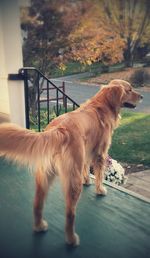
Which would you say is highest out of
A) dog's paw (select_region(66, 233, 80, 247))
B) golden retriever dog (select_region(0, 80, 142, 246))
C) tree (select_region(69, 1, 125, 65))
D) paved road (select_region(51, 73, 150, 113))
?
tree (select_region(69, 1, 125, 65))

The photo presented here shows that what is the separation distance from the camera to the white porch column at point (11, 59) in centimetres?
266

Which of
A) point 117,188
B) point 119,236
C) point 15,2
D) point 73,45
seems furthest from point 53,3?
point 119,236

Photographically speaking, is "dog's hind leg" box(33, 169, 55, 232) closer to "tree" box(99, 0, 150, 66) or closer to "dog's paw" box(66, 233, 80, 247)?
"dog's paw" box(66, 233, 80, 247)

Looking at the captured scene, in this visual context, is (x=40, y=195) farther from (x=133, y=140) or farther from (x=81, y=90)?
(x=81, y=90)

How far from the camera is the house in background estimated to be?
8.71 feet

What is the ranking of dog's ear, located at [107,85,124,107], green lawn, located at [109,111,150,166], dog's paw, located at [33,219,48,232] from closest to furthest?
dog's paw, located at [33,219,48,232]
dog's ear, located at [107,85,124,107]
green lawn, located at [109,111,150,166]

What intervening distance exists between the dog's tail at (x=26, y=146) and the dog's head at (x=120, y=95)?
593 millimetres

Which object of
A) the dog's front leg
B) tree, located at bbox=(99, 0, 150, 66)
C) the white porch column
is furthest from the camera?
tree, located at bbox=(99, 0, 150, 66)

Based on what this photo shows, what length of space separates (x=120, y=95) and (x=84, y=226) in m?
0.71

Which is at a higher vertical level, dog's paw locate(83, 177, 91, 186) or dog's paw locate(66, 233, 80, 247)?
dog's paw locate(66, 233, 80, 247)

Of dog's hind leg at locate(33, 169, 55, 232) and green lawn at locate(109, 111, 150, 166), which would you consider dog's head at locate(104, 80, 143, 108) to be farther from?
green lawn at locate(109, 111, 150, 166)

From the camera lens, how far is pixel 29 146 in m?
1.23

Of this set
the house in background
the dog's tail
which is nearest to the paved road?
the house in background

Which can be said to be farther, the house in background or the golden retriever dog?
the house in background
